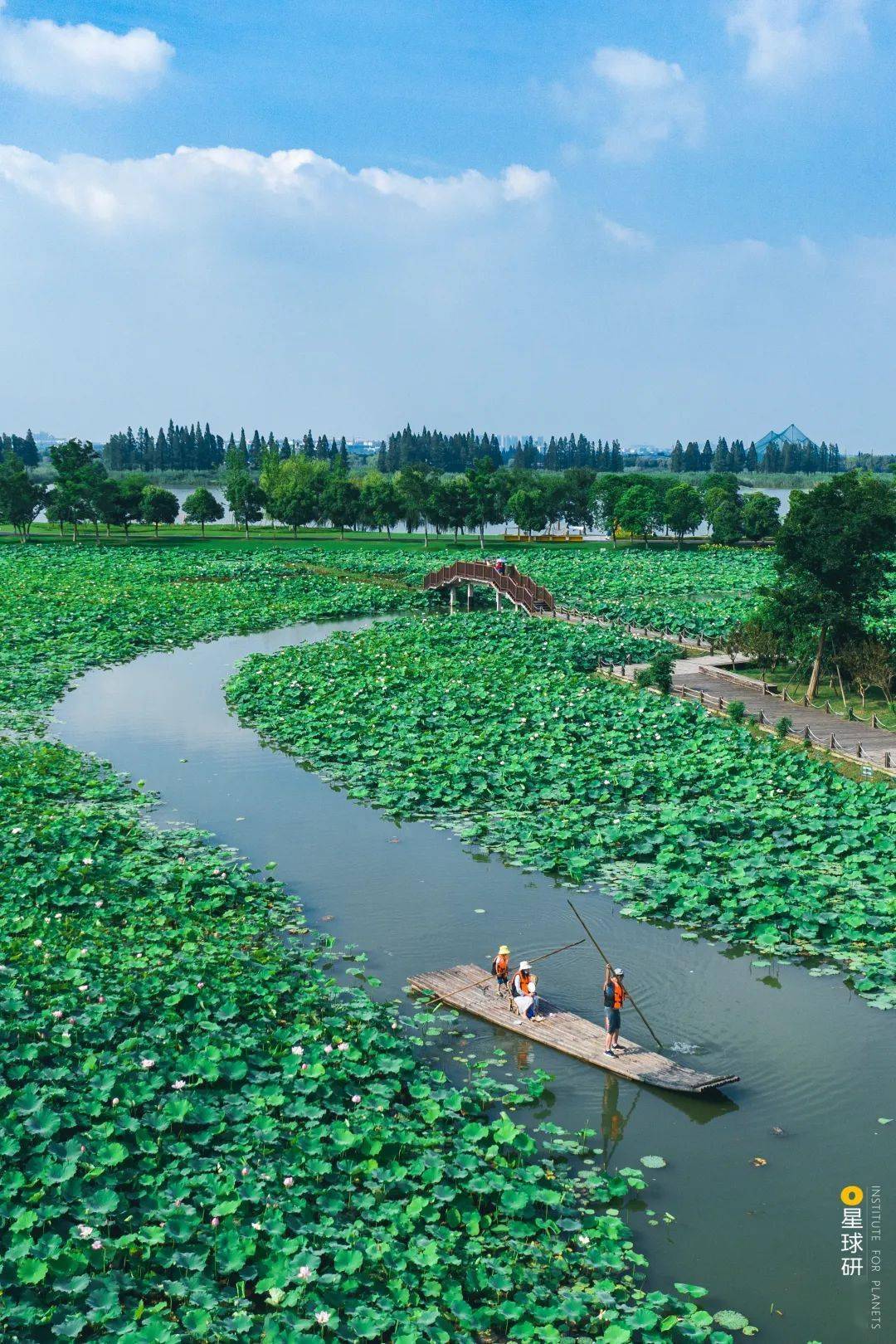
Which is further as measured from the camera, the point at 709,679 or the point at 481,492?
the point at 481,492

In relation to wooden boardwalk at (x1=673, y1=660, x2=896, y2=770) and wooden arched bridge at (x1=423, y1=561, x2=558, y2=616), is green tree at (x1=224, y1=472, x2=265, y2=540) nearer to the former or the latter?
wooden arched bridge at (x1=423, y1=561, x2=558, y2=616)

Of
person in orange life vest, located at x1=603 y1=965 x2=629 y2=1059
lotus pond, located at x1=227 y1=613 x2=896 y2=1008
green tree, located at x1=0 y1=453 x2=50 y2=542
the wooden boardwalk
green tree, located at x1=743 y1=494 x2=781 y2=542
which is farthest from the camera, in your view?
green tree, located at x1=743 y1=494 x2=781 y2=542

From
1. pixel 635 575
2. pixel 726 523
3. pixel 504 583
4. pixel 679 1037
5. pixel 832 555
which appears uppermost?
pixel 726 523

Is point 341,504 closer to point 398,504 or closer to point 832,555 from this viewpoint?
point 398,504

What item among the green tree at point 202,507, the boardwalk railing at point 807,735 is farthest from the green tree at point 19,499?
the boardwalk railing at point 807,735

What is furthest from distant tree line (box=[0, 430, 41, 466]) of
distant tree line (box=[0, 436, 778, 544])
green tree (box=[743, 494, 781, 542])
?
green tree (box=[743, 494, 781, 542])

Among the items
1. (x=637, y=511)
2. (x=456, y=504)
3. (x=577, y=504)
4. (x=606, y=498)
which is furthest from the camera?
(x=577, y=504)

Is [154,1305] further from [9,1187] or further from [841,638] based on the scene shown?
[841,638]

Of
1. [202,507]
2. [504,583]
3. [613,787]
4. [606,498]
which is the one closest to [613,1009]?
[613,787]
